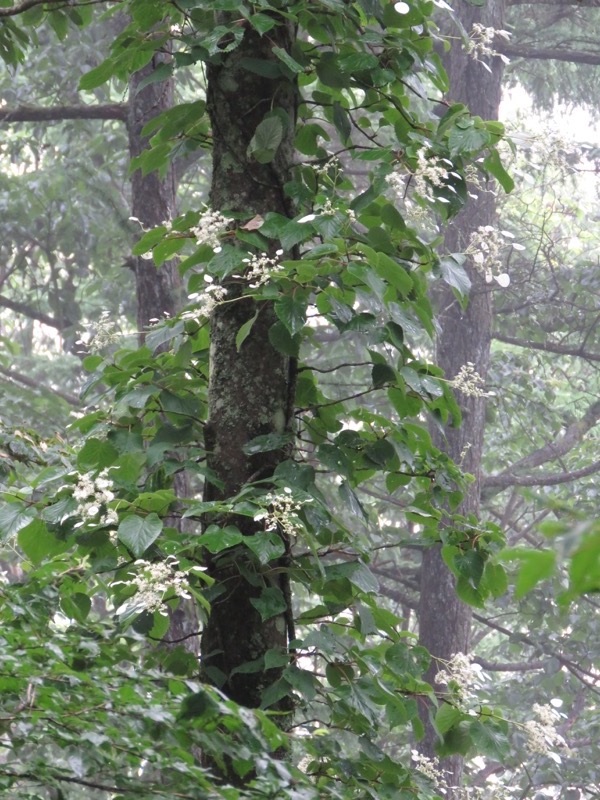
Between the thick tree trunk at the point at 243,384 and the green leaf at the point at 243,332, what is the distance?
0.18 feet

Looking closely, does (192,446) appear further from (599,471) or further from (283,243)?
(599,471)

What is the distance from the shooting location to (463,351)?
849cm

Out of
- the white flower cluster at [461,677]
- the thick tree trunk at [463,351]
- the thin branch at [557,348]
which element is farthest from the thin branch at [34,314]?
the white flower cluster at [461,677]

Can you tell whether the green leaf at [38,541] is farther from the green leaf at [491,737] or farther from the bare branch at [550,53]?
the bare branch at [550,53]

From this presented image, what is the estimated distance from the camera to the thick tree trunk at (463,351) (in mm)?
8000

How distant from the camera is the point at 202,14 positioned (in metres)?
2.57

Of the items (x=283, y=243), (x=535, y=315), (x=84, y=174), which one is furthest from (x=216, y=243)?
(x=535, y=315)

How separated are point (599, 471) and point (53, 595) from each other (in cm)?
784

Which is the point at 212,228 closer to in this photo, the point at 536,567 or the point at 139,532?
the point at 139,532

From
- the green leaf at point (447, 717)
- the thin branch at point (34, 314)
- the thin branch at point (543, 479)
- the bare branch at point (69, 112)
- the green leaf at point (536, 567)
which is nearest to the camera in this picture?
the green leaf at point (536, 567)

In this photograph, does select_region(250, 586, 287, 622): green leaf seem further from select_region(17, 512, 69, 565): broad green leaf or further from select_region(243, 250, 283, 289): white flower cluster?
select_region(243, 250, 283, 289): white flower cluster

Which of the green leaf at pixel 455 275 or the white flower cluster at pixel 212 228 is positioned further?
the green leaf at pixel 455 275

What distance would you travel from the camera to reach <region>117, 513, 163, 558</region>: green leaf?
2031 millimetres

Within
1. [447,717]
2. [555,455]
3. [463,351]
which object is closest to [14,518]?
[447,717]
